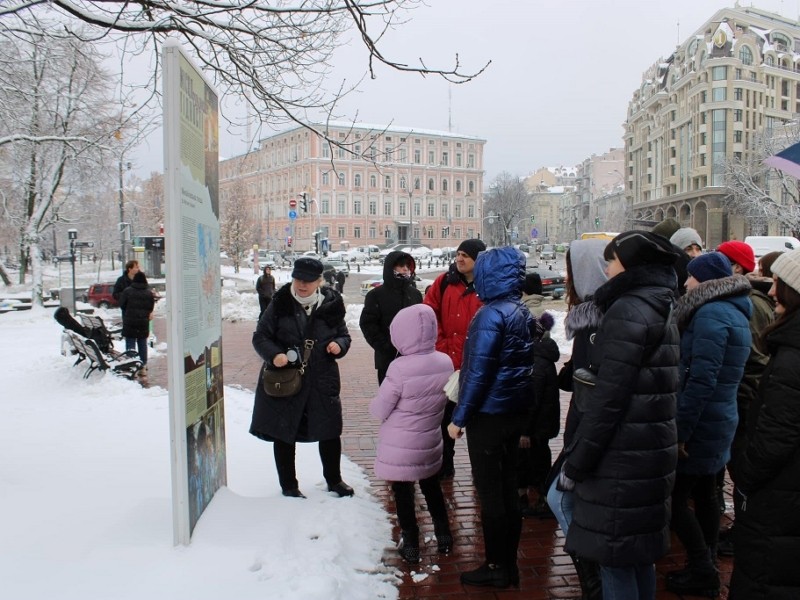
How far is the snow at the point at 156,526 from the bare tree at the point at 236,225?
50019 mm

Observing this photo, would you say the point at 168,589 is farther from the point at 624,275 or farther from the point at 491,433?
the point at 624,275

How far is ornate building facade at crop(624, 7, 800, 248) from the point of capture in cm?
6488

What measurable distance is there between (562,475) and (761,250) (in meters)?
26.6

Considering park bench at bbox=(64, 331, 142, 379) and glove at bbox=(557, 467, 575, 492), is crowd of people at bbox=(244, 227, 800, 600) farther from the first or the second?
park bench at bbox=(64, 331, 142, 379)

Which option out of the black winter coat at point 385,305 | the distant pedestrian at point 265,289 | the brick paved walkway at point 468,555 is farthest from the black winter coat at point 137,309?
the black winter coat at point 385,305

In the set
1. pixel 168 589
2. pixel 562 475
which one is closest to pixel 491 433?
pixel 562 475

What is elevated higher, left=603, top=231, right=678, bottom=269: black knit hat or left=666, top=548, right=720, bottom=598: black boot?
left=603, top=231, right=678, bottom=269: black knit hat

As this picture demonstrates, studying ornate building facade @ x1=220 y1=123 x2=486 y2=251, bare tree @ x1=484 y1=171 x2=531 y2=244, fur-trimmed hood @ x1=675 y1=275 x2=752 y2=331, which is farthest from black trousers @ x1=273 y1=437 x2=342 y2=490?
bare tree @ x1=484 y1=171 x2=531 y2=244

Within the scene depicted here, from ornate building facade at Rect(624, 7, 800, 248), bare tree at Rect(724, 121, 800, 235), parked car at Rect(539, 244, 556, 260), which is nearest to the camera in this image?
bare tree at Rect(724, 121, 800, 235)

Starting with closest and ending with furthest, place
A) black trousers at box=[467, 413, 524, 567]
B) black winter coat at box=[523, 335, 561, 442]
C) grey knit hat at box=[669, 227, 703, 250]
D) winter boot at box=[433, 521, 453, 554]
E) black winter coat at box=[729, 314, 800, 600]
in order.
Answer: black winter coat at box=[729, 314, 800, 600] → black trousers at box=[467, 413, 524, 567] → winter boot at box=[433, 521, 453, 554] → black winter coat at box=[523, 335, 561, 442] → grey knit hat at box=[669, 227, 703, 250]

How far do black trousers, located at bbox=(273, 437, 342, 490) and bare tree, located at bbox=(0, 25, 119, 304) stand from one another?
749cm

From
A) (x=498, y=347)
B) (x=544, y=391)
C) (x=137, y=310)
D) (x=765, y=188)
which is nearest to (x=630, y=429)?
(x=498, y=347)

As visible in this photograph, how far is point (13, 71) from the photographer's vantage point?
938 cm

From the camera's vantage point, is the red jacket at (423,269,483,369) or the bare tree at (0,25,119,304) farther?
the bare tree at (0,25,119,304)
